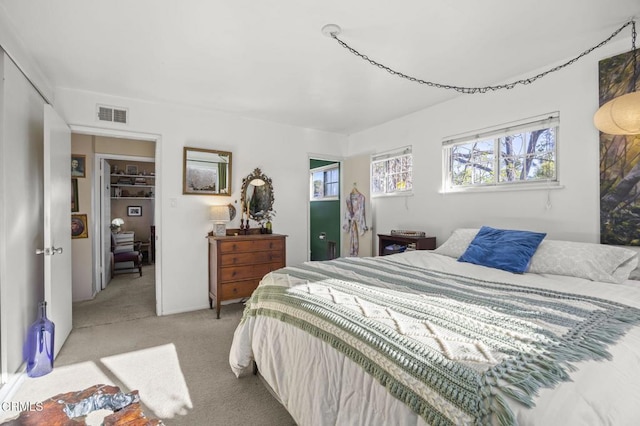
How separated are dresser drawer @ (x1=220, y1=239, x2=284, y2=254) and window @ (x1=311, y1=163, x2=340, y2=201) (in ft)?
6.32

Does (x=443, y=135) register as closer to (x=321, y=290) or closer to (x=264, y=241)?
(x=264, y=241)

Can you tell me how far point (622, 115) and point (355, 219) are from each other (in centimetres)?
308

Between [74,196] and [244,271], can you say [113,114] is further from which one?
[244,271]

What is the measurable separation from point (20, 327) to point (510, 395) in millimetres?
2861

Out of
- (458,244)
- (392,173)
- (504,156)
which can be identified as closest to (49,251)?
(458,244)

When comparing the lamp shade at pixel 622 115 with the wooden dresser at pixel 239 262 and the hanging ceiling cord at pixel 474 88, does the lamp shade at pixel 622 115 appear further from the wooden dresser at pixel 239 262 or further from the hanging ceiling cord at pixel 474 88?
the wooden dresser at pixel 239 262

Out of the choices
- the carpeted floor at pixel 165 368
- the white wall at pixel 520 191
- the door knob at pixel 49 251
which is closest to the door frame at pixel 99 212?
the carpeted floor at pixel 165 368

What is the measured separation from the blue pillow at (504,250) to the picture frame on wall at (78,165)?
4.69 m

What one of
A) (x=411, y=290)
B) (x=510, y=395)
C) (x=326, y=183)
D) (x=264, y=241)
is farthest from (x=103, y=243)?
(x=510, y=395)

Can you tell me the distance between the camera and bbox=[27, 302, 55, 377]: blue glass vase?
7.00 feet

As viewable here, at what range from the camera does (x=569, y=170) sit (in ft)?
8.16

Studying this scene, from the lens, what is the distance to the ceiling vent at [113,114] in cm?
327

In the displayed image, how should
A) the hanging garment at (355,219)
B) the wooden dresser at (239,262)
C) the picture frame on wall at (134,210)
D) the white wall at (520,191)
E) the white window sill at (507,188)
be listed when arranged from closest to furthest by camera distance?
1. the white wall at (520,191)
2. the white window sill at (507,188)
3. the wooden dresser at (239,262)
4. the hanging garment at (355,219)
5. the picture frame on wall at (134,210)

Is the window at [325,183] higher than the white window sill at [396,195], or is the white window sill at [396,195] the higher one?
the window at [325,183]
